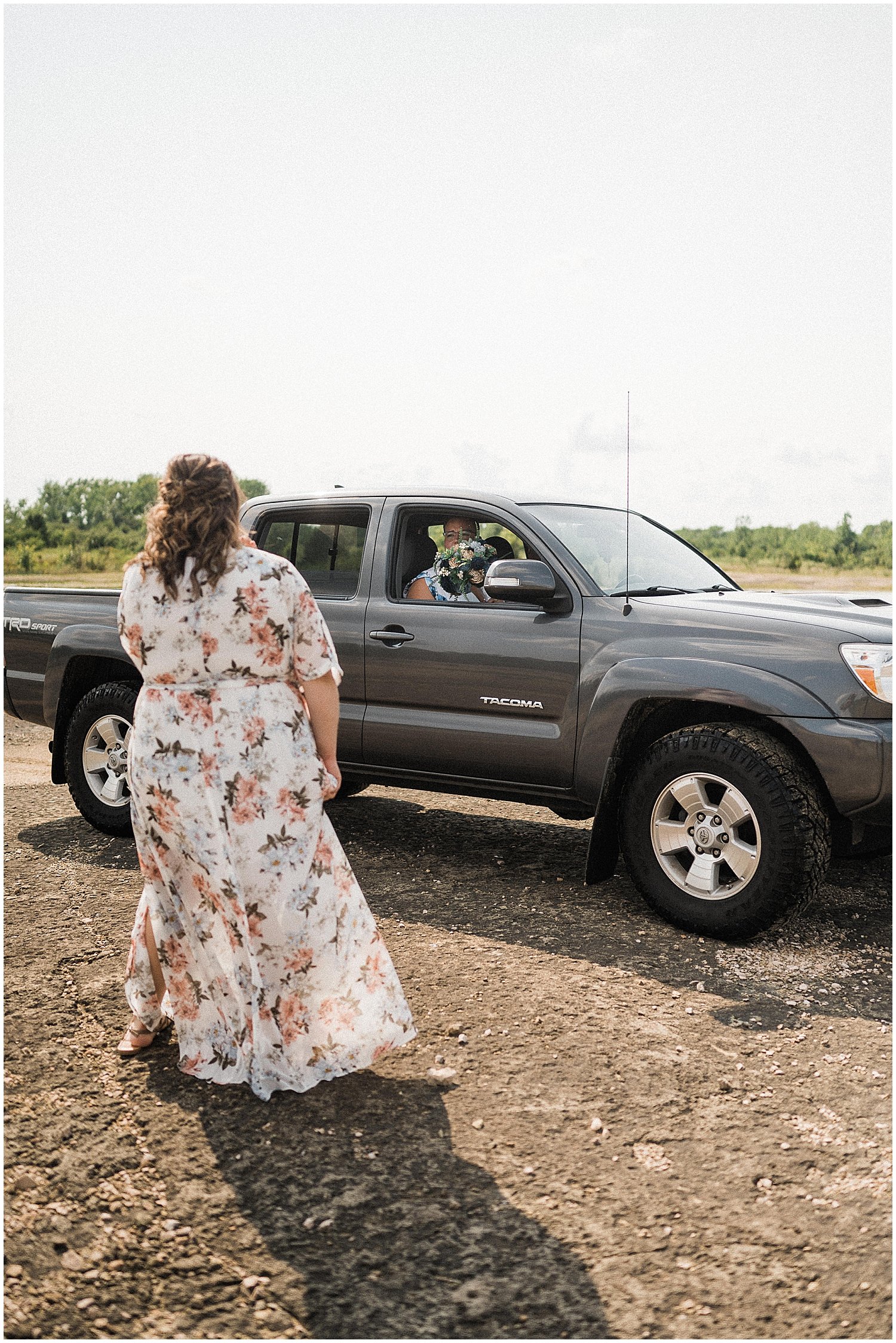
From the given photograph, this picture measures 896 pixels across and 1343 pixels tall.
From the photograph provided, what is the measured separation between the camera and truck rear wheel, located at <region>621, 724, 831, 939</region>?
174 inches

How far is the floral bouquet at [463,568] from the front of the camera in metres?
5.70

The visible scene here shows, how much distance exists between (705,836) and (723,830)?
76 millimetres

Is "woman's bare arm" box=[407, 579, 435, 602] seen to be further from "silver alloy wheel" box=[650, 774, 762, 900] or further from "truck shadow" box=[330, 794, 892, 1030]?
"silver alloy wheel" box=[650, 774, 762, 900]

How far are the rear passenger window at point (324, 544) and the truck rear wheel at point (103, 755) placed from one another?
1120 millimetres

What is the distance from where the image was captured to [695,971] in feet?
14.2

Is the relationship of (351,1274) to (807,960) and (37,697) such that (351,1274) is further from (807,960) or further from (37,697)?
(37,697)

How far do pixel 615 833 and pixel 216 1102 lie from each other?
7.40 feet

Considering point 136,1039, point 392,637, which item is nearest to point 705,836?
point 392,637

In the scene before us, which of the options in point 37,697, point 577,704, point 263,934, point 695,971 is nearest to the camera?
point 263,934

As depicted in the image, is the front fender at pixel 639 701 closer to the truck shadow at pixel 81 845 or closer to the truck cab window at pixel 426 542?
the truck cab window at pixel 426 542

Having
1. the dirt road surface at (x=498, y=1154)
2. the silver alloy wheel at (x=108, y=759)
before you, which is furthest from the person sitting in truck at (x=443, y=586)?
the silver alloy wheel at (x=108, y=759)

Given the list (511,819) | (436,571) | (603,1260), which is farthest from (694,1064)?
(511,819)

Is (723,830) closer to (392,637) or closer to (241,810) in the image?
(392,637)

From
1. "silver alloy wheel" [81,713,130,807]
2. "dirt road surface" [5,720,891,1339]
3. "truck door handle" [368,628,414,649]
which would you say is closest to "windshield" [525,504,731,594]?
"truck door handle" [368,628,414,649]
